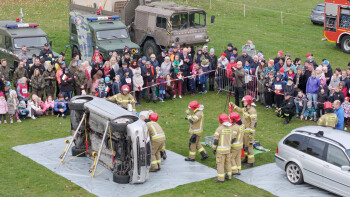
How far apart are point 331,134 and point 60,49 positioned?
1935 centimetres

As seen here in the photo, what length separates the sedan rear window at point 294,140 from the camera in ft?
47.8

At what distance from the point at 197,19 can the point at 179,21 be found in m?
1.02

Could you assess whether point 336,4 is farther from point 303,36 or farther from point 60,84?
point 60,84

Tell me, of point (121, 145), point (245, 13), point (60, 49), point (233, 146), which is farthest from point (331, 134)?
point (245, 13)

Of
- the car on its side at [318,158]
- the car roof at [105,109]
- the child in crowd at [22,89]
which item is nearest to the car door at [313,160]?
the car on its side at [318,158]

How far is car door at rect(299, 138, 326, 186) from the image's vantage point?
45.6 ft

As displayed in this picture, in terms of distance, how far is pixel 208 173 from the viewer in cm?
1530

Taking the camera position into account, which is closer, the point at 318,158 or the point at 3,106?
the point at 318,158

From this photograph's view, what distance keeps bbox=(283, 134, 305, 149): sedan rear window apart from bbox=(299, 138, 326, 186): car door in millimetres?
200

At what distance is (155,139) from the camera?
14930 millimetres

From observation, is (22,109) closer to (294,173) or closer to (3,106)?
(3,106)

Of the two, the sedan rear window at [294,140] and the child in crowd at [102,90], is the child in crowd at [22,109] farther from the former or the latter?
the sedan rear window at [294,140]

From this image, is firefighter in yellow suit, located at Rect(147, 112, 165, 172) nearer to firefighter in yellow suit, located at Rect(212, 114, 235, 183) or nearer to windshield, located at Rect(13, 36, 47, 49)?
firefighter in yellow suit, located at Rect(212, 114, 235, 183)

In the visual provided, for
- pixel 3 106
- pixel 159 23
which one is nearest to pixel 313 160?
pixel 3 106
